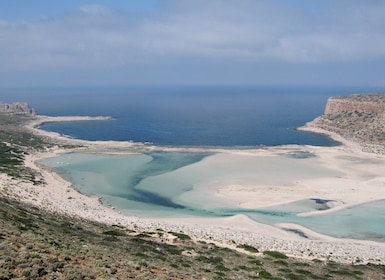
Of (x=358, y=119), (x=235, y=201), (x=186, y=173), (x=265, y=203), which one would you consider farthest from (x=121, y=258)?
(x=358, y=119)

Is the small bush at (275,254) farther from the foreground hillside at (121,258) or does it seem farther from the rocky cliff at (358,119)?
the rocky cliff at (358,119)

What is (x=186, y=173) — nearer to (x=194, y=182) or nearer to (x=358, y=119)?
(x=194, y=182)

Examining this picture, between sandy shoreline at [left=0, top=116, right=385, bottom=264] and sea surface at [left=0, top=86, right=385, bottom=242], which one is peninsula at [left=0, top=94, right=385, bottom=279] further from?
sea surface at [left=0, top=86, right=385, bottom=242]

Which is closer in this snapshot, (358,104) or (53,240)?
(53,240)

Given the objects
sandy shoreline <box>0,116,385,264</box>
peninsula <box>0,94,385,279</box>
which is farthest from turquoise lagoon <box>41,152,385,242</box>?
sandy shoreline <box>0,116,385,264</box>

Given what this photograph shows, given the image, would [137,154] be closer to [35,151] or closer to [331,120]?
[35,151]

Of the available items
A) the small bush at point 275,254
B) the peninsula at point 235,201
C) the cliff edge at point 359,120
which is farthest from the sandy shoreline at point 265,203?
the cliff edge at point 359,120

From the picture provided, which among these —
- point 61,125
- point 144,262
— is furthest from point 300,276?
point 61,125
